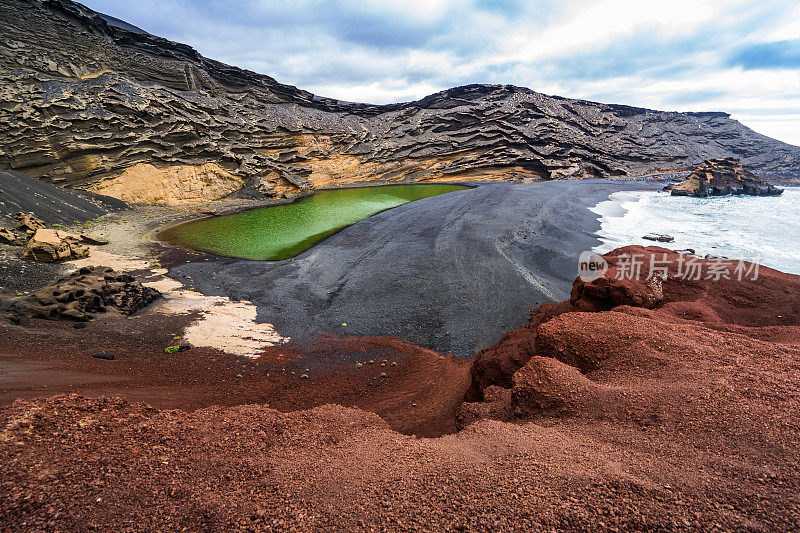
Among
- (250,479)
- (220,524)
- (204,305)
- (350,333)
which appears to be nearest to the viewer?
(220,524)

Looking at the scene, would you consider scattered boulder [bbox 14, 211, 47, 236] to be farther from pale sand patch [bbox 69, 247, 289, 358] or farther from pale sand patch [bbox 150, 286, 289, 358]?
pale sand patch [bbox 150, 286, 289, 358]

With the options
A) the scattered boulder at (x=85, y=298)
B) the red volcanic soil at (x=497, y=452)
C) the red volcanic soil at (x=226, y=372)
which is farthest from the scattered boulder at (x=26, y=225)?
the red volcanic soil at (x=497, y=452)

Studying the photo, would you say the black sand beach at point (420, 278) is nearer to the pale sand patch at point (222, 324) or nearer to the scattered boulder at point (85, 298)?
the pale sand patch at point (222, 324)

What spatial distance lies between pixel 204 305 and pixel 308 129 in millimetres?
35662

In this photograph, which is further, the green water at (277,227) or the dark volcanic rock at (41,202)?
the green water at (277,227)

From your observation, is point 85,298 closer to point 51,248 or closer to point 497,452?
point 51,248

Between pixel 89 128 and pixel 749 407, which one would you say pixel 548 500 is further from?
pixel 89 128

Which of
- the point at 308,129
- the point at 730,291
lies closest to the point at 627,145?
the point at 308,129

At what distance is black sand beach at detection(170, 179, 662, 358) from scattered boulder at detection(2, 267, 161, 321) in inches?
88.5

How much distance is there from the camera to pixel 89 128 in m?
23.5

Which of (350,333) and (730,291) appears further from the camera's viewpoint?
(350,333)

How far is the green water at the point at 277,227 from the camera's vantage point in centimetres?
1603

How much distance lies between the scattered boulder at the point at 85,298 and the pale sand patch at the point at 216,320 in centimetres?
53

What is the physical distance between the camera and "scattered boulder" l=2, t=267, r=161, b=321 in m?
7.05
